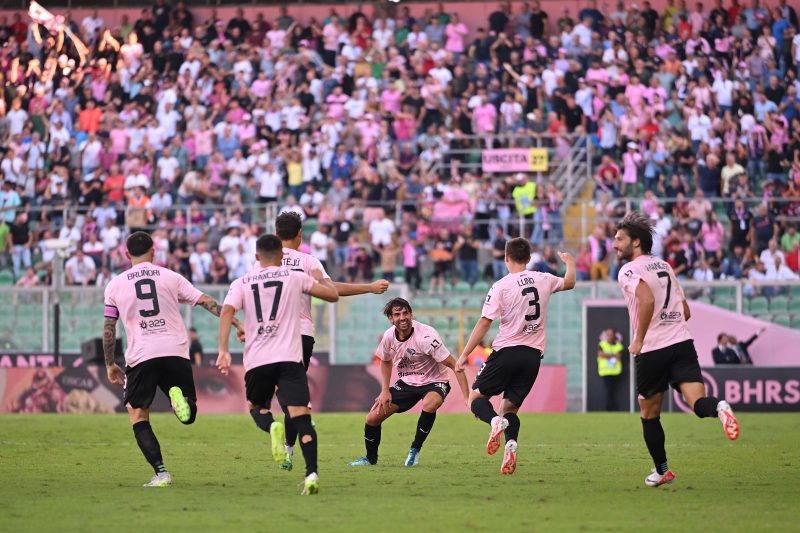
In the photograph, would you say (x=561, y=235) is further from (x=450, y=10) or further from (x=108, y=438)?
(x=108, y=438)

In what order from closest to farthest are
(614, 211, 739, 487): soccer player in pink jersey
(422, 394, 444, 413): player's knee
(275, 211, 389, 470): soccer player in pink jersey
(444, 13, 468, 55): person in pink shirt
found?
(614, 211, 739, 487): soccer player in pink jersey < (275, 211, 389, 470): soccer player in pink jersey < (422, 394, 444, 413): player's knee < (444, 13, 468, 55): person in pink shirt

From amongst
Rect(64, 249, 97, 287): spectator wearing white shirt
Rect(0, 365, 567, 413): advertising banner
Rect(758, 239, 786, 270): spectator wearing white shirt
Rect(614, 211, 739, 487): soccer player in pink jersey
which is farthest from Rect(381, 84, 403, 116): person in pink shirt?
Rect(614, 211, 739, 487): soccer player in pink jersey

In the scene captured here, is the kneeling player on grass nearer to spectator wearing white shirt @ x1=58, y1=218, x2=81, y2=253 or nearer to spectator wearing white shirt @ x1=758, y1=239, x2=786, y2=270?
spectator wearing white shirt @ x1=758, y1=239, x2=786, y2=270

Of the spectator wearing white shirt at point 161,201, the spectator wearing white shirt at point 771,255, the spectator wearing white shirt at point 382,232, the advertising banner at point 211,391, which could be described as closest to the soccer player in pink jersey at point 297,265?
the advertising banner at point 211,391

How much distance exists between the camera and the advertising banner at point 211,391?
27.1 meters

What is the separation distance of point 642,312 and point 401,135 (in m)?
22.4

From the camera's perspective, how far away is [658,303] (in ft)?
37.7

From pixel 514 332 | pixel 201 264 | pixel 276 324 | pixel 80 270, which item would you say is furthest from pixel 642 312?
pixel 80 270

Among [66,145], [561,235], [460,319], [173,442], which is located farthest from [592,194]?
[173,442]

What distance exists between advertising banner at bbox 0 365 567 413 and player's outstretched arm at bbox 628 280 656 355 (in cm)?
1569

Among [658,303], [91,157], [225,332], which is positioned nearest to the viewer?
[225,332]

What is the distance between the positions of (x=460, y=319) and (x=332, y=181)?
5483 millimetres

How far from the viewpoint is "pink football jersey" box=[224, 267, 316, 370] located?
11.0 metres

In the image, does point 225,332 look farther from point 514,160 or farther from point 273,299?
point 514,160
